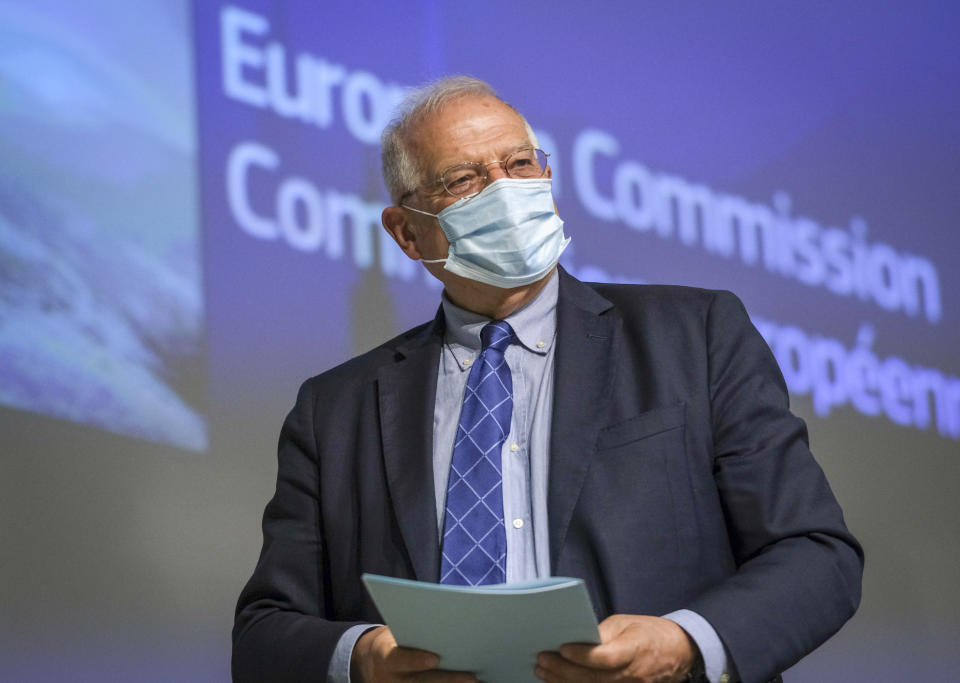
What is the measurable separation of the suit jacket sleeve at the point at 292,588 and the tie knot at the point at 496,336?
38 cm

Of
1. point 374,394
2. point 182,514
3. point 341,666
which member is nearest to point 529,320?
point 374,394

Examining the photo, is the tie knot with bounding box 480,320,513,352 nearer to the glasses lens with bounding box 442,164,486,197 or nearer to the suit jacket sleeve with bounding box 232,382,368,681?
the glasses lens with bounding box 442,164,486,197

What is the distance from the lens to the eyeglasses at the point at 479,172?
2.36 meters

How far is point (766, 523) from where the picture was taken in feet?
6.36

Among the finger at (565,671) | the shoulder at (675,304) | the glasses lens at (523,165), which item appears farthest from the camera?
the glasses lens at (523,165)

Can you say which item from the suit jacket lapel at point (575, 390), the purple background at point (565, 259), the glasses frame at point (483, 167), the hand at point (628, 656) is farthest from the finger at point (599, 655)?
the purple background at point (565, 259)

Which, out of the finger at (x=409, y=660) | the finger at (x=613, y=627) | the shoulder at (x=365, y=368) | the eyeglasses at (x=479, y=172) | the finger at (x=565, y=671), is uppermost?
the eyeglasses at (x=479, y=172)

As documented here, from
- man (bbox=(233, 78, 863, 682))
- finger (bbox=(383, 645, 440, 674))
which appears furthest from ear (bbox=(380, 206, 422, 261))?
finger (bbox=(383, 645, 440, 674))

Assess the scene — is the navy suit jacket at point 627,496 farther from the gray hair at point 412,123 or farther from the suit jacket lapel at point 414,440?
the gray hair at point 412,123

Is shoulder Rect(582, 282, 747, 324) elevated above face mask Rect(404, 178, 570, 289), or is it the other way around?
face mask Rect(404, 178, 570, 289)

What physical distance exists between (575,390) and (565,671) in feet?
1.93

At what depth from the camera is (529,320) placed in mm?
2301

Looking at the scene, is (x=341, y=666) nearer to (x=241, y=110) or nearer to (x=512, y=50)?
(x=241, y=110)

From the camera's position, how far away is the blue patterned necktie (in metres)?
1.99
